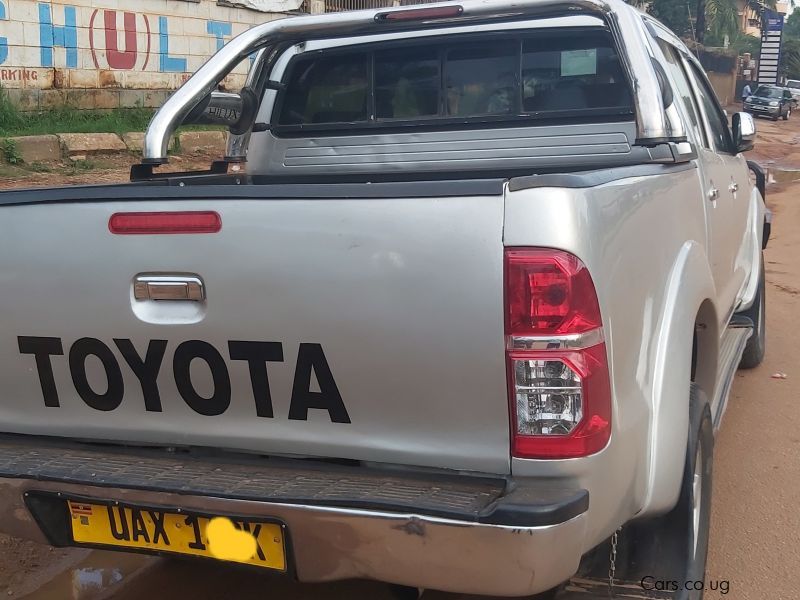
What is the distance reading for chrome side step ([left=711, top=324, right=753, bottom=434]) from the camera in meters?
3.20

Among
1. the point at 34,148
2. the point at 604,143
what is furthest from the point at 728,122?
the point at 34,148

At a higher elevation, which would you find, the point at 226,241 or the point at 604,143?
the point at 604,143

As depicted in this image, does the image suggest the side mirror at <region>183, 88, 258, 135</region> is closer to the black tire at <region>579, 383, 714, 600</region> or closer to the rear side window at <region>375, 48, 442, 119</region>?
the rear side window at <region>375, 48, 442, 119</region>

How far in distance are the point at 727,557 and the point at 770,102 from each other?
36.9 m

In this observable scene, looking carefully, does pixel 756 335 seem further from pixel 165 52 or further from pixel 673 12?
pixel 673 12

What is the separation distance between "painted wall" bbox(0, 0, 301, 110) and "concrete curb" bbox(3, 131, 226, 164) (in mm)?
1191

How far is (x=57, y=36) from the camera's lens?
11391 mm

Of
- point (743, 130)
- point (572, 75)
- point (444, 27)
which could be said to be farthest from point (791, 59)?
point (444, 27)

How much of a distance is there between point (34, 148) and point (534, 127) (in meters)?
7.70

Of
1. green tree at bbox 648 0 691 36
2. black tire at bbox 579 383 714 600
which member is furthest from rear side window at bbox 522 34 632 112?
green tree at bbox 648 0 691 36

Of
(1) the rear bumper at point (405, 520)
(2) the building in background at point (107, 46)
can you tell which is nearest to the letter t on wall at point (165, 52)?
(2) the building in background at point (107, 46)

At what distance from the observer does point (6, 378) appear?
7.82 ft

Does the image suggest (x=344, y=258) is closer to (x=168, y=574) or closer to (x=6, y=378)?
(x=6, y=378)

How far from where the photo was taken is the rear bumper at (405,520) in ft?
5.98
